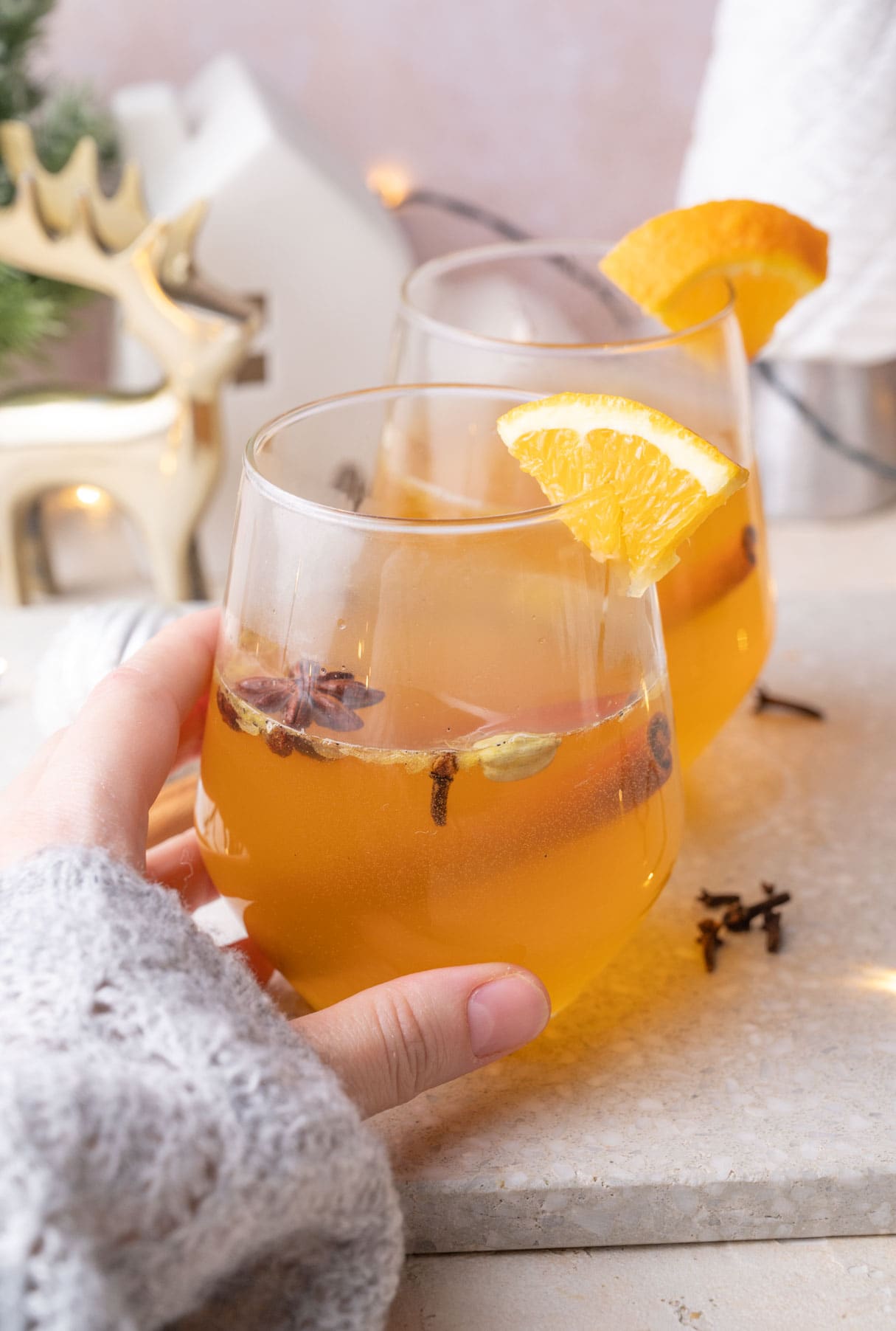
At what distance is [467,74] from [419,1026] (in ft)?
3.50

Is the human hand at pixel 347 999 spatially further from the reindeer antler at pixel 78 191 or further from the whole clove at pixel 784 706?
the reindeer antler at pixel 78 191

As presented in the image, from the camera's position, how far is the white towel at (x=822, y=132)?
103cm

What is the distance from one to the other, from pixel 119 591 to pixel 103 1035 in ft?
2.67

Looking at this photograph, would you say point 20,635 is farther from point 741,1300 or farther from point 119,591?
point 741,1300

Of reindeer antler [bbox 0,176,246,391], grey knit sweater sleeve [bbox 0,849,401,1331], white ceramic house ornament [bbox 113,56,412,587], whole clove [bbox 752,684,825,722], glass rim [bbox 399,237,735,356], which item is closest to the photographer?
grey knit sweater sleeve [bbox 0,849,401,1331]

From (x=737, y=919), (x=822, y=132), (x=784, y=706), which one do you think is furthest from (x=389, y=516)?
(x=822, y=132)

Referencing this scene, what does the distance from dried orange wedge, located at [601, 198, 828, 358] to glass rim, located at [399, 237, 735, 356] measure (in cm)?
1

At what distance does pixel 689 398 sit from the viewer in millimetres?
695

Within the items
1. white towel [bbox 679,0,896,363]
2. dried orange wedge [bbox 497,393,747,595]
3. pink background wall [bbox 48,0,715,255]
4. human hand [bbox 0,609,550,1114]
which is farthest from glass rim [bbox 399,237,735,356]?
pink background wall [bbox 48,0,715,255]

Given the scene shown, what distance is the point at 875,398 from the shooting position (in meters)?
1.23

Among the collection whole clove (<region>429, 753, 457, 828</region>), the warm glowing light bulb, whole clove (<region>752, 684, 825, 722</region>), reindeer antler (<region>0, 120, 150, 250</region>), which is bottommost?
whole clove (<region>752, 684, 825, 722</region>)

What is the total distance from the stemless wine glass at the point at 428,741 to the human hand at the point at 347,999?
0.08ft

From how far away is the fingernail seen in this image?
1.65 ft

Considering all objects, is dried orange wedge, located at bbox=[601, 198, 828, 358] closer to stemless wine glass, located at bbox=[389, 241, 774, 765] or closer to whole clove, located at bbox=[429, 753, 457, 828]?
stemless wine glass, located at bbox=[389, 241, 774, 765]
